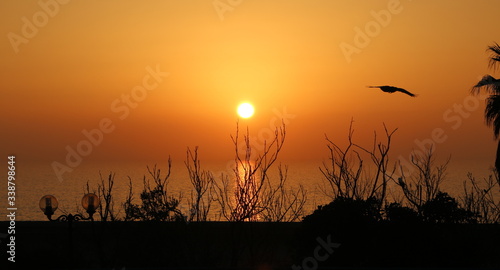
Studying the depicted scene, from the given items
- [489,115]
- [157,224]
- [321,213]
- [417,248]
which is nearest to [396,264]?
[417,248]

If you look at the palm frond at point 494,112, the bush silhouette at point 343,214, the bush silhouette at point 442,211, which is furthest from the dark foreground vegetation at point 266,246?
the palm frond at point 494,112

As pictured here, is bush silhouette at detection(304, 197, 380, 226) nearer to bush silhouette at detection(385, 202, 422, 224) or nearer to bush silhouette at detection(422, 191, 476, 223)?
bush silhouette at detection(385, 202, 422, 224)

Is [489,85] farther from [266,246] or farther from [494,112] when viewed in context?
[266,246]

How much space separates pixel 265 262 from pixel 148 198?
16.2 ft

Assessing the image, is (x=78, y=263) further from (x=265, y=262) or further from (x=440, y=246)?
(x=440, y=246)

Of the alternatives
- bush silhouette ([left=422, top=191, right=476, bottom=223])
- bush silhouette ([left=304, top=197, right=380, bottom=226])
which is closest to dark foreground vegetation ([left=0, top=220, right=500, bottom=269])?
bush silhouette ([left=304, top=197, right=380, bottom=226])

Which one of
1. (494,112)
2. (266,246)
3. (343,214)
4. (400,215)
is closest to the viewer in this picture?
(343,214)

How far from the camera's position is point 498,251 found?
50.7ft

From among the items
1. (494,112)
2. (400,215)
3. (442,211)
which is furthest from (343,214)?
(494,112)

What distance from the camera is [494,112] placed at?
2075cm

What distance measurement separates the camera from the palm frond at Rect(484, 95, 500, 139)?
20.5m

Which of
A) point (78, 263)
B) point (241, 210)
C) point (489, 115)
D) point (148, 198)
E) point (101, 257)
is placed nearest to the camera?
point (78, 263)

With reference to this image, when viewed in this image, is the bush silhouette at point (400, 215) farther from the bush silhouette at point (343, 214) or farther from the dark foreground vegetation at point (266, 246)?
the bush silhouette at point (343, 214)

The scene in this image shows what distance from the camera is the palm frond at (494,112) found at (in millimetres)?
20531
